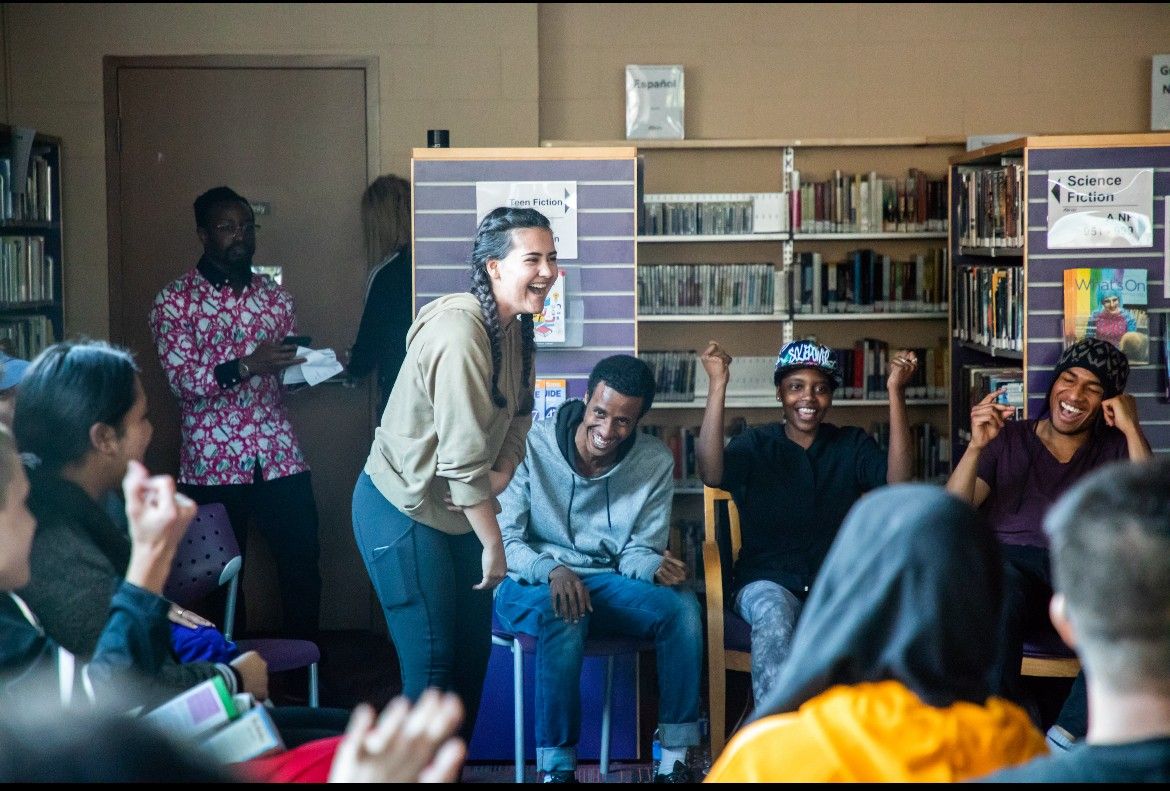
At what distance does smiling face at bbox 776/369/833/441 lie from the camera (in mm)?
3779

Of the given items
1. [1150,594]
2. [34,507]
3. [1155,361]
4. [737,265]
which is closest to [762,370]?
[737,265]

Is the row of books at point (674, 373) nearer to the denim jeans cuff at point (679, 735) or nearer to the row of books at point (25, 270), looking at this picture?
the row of books at point (25, 270)

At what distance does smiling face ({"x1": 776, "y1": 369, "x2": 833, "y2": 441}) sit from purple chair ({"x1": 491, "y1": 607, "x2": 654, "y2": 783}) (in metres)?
0.81

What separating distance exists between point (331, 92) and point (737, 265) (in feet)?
6.25

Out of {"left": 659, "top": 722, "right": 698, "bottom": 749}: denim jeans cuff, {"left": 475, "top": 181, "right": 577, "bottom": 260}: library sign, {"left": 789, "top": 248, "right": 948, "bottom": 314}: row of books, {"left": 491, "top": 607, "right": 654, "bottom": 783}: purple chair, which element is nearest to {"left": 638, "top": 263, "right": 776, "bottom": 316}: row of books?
{"left": 789, "top": 248, "right": 948, "bottom": 314}: row of books

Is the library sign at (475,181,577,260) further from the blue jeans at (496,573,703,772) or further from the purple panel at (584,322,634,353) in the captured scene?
the blue jeans at (496,573,703,772)

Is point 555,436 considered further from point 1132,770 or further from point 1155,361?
point 1132,770

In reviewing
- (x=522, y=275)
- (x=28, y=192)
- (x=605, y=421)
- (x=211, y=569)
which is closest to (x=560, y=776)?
(x=605, y=421)

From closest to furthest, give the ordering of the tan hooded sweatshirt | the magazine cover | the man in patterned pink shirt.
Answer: the tan hooded sweatshirt → the magazine cover → the man in patterned pink shirt

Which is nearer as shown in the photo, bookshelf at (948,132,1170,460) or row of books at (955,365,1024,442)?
bookshelf at (948,132,1170,460)

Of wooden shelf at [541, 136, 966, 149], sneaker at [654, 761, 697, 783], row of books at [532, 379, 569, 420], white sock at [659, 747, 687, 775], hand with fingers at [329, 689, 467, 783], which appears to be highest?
wooden shelf at [541, 136, 966, 149]

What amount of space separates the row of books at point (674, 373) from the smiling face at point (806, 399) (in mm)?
1986

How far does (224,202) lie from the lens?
457cm

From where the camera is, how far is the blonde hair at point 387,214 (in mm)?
5121
